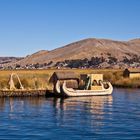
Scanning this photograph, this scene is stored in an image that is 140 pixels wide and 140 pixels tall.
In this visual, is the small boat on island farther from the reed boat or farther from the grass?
the grass

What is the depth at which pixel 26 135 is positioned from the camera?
1690 inches

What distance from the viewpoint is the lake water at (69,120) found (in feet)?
143

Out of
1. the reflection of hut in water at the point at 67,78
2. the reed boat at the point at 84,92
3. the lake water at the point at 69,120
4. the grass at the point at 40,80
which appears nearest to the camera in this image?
the lake water at the point at 69,120

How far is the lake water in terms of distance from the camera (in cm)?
4356

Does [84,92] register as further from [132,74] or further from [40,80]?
[132,74]

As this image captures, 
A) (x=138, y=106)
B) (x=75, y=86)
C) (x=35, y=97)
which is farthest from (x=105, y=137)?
(x=75, y=86)

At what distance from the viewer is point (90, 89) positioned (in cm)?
9256

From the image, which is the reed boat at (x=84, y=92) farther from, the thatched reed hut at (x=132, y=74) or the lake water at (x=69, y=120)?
the thatched reed hut at (x=132, y=74)

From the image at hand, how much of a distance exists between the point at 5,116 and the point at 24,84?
112ft

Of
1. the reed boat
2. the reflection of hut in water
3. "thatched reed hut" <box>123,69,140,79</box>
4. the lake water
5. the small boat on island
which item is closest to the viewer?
the lake water

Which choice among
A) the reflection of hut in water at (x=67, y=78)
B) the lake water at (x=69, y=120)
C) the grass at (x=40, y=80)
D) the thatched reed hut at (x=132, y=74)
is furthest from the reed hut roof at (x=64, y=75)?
the thatched reed hut at (x=132, y=74)

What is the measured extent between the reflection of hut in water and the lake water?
66.0ft

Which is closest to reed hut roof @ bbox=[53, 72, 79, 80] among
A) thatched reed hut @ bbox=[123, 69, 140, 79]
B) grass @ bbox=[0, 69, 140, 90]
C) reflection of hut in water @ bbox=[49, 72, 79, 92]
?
reflection of hut in water @ bbox=[49, 72, 79, 92]

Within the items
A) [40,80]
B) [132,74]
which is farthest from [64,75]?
[132,74]
